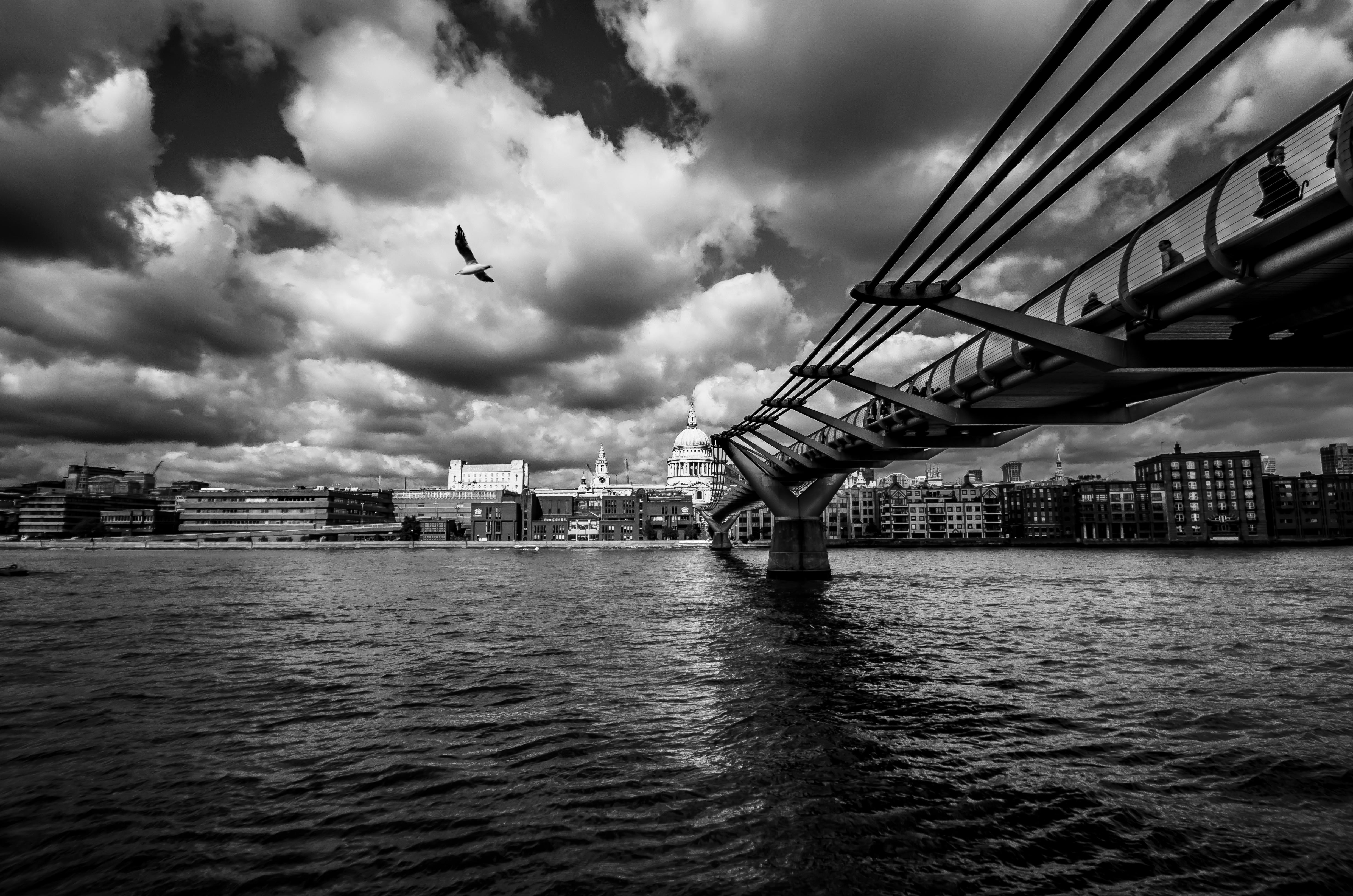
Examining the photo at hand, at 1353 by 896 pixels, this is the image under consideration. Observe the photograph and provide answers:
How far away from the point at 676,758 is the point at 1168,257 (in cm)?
1113

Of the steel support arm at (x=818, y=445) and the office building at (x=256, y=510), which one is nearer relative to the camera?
the steel support arm at (x=818, y=445)

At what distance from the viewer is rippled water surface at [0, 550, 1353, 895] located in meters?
7.36

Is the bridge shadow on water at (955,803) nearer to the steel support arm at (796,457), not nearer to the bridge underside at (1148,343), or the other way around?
the bridge underside at (1148,343)

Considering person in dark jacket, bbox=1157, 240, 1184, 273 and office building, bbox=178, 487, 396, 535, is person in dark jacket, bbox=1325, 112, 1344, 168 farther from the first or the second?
office building, bbox=178, 487, 396, 535

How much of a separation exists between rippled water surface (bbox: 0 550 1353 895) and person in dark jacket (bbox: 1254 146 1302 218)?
773 centimetres

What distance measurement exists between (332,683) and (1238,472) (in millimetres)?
179595

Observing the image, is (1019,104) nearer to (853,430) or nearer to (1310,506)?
(853,430)

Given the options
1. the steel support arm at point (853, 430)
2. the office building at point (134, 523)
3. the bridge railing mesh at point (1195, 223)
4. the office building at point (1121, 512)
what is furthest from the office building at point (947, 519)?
the office building at point (134, 523)

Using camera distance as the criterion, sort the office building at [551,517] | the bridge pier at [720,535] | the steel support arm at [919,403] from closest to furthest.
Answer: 1. the steel support arm at [919,403]
2. the bridge pier at [720,535]
3. the office building at [551,517]

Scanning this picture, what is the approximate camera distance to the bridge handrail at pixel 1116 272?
8547mm

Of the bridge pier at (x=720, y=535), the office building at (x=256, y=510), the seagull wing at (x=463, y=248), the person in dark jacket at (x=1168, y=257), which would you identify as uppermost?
the seagull wing at (x=463, y=248)

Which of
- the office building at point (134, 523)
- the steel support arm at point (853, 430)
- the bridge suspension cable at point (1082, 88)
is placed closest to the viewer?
the bridge suspension cable at point (1082, 88)

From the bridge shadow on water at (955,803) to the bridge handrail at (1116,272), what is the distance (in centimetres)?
772

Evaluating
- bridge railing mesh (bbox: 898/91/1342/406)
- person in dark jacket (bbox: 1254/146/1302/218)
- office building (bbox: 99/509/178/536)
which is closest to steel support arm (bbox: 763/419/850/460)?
bridge railing mesh (bbox: 898/91/1342/406)
